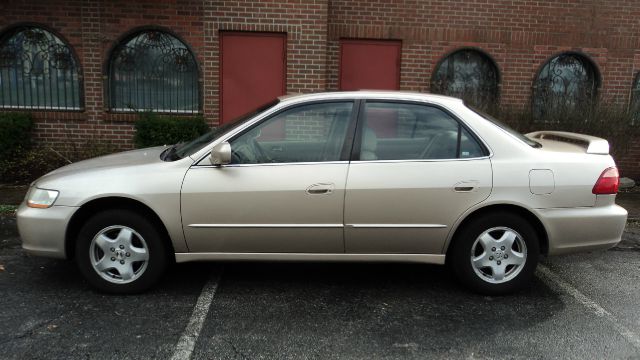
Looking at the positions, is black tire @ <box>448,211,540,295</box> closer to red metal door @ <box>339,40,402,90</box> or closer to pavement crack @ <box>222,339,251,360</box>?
pavement crack @ <box>222,339,251,360</box>

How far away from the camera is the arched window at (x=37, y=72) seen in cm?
872

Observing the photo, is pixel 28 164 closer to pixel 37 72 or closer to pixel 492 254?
pixel 37 72

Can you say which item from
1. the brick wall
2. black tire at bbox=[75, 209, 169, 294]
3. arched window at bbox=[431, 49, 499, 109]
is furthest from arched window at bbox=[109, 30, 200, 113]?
black tire at bbox=[75, 209, 169, 294]

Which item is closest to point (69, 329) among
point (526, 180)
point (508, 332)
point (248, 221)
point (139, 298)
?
point (139, 298)

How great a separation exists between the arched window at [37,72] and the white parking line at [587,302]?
24.2 ft

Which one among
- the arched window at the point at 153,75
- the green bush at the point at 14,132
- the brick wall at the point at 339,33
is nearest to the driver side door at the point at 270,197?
the brick wall at the point at 339,33

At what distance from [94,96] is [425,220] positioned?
21.6 ft

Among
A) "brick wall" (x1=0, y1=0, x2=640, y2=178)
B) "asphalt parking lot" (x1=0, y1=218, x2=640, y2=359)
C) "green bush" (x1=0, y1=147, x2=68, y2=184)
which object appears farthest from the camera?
"brick wall" (x1=0, y1=0, x2=640, y2=178)

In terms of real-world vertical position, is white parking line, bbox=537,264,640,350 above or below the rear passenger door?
below

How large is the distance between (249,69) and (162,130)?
1697mm

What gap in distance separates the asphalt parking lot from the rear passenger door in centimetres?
50

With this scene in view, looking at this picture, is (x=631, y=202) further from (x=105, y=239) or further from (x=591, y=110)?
(x=105, y=239)

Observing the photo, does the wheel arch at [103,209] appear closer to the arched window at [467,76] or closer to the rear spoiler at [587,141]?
the rear spoiler at [587,141]

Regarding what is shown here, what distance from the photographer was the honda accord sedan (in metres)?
4.07
